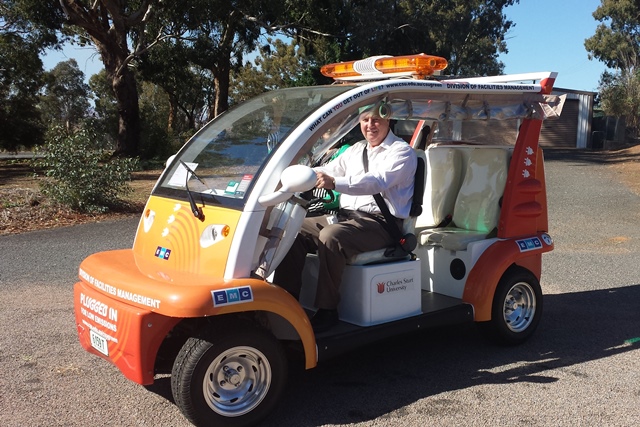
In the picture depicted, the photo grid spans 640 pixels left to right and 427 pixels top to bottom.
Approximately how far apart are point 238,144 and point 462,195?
→ 2162 mm

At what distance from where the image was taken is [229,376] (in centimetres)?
368

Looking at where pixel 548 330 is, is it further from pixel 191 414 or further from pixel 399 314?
pixel 191 414

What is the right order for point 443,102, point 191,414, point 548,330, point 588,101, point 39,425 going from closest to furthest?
point 191,414, point 39,425, point 443,102, point 548,330, point 588,101

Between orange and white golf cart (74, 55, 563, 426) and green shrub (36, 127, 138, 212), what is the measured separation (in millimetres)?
7600

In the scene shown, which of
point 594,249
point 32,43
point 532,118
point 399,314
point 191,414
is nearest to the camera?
point 191,414

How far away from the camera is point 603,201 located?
47.1ft

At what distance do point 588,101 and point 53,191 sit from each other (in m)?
31.6

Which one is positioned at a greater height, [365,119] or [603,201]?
[365,119]

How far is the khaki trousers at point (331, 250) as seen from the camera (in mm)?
4211

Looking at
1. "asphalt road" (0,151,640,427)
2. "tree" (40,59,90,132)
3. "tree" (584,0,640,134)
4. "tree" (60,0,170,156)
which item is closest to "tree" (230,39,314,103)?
"tree" (40,59,90,132)

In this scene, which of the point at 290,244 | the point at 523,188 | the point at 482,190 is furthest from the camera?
the point at 482,190

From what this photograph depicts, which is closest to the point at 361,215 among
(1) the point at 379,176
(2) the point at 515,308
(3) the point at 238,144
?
(1) the point at 379,176

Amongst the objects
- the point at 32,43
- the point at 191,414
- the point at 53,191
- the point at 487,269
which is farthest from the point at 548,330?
the point at 32,43

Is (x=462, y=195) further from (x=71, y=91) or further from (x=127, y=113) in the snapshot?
(x=71, y=91)
